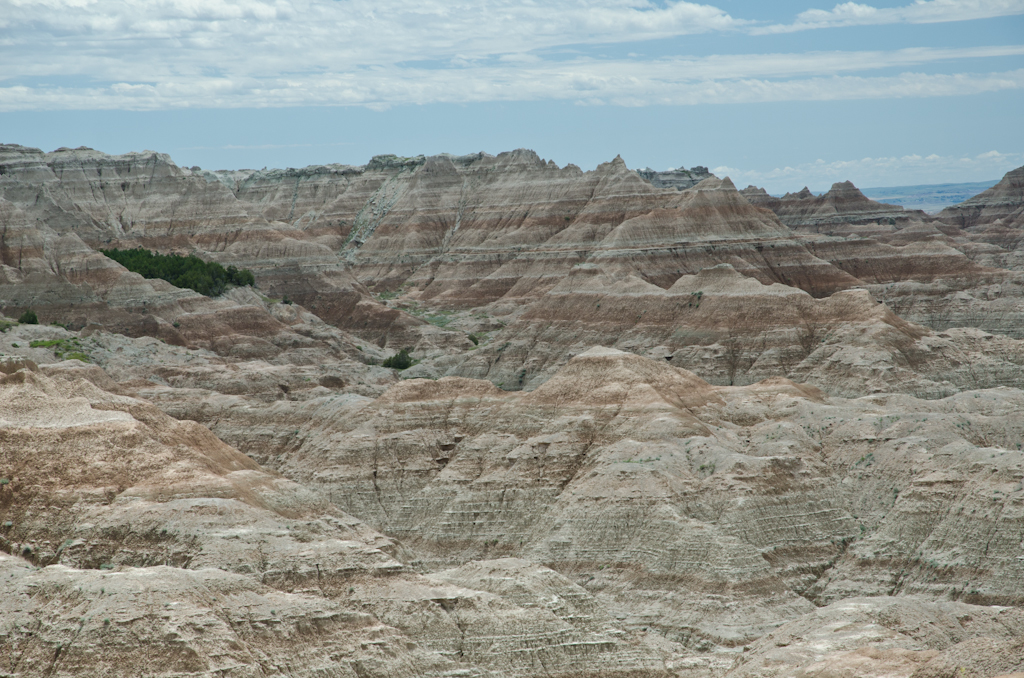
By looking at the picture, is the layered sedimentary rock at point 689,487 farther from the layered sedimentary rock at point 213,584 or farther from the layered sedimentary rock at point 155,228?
the layered sedimentary rock at point 155,228

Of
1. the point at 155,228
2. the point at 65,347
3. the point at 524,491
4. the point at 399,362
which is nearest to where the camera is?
the point at 524,491

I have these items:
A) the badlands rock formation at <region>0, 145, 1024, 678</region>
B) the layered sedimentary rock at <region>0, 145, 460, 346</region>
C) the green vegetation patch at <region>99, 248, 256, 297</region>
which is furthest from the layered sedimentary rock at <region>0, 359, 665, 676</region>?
the layered sedimentary rock at <region>0, 145, 460, 346</region>

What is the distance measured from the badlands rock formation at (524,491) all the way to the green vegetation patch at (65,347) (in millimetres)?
475

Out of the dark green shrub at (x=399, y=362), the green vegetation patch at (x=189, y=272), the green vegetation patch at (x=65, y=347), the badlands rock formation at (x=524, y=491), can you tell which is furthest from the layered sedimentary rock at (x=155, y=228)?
the green vegetation patch at (x=65, y=347)

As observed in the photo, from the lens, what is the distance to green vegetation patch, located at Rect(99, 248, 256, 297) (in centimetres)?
13500

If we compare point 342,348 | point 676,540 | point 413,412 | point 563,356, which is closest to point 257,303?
point 342,348

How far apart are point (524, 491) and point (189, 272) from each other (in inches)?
3439

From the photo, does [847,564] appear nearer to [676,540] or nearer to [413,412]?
[676,540]

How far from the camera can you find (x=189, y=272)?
5399 inches

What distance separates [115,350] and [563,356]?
1712 inches

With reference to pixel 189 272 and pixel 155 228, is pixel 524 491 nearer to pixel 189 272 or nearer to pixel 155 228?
pixel 189 272

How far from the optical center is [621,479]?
5809 centimetres

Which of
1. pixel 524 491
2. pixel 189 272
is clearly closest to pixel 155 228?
pixel 189 272

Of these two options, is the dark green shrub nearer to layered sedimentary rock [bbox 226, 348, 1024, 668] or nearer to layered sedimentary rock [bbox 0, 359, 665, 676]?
layered sedimentary rock [bbox 226, 348, 1024, 668]
